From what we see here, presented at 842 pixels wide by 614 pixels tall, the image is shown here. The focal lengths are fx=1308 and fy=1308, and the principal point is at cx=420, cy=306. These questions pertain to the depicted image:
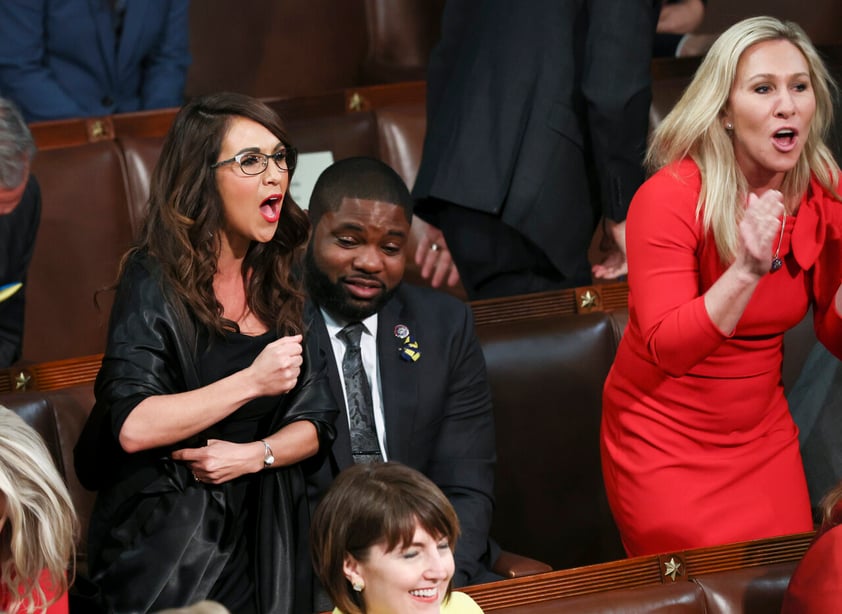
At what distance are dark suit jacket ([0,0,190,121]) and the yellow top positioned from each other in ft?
8.03

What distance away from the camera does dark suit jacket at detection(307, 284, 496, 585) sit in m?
2.20

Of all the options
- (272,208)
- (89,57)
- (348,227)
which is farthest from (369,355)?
(89,57)

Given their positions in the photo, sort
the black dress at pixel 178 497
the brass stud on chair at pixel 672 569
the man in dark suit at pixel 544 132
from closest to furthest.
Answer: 1. the brass stud on chair at pixel 672 569
2. the black dress at pixel 178 497
3. the man in dark suit at pixel 544 132

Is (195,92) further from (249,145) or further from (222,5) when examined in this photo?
(249,145)

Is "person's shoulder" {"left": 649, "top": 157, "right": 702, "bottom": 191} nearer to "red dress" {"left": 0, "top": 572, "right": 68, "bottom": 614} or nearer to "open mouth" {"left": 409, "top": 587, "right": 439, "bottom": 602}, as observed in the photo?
"open mouth" {"left": 409, "top": 587, "right": 439, "bottom": 602}

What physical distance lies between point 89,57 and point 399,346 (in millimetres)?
1879

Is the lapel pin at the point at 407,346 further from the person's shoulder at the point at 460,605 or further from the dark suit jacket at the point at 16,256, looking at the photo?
the dark suit jacket at the point at 16,256

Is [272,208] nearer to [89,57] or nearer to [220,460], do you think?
[220,460]

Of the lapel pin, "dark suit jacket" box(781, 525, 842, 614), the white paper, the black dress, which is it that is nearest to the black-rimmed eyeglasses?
the black dress

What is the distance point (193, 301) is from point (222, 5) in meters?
2.84

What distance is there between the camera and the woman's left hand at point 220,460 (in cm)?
185

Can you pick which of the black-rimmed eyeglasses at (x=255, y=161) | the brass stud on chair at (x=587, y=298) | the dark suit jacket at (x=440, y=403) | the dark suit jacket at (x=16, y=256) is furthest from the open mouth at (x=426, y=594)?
the dark suit jacket at (x=16, y=256)

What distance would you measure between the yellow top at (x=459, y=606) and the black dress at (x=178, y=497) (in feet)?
1.07

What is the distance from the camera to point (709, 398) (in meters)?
2.06
